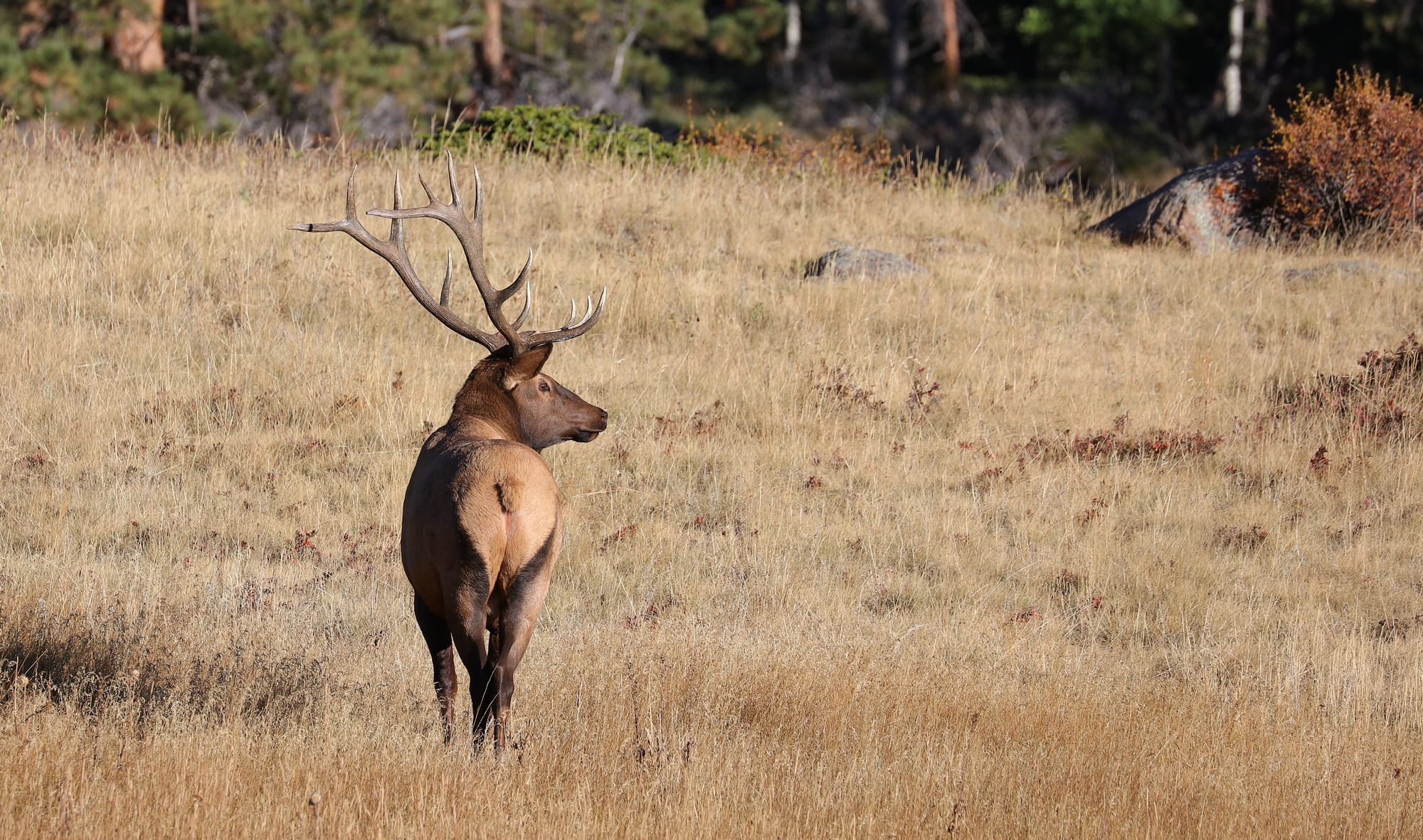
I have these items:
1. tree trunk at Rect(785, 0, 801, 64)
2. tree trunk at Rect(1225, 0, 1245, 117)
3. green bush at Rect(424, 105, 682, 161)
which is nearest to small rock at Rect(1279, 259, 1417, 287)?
green bush at Rect(424, 105, 682, 161)

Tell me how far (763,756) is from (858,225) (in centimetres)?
998

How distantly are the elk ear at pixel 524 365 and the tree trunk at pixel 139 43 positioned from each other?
16945mm

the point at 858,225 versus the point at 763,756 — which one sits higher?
the point at 858,225

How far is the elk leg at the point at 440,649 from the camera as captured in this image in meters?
5.55

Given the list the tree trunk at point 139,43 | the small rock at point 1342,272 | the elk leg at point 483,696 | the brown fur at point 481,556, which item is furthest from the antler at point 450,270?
the tree trunk at point 139,43

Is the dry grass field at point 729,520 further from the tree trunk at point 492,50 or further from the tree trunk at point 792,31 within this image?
the tree trunk at point 792,31

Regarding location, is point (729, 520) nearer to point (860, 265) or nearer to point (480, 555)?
point (480, 555)

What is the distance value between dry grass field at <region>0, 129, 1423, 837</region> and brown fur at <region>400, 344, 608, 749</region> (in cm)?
27

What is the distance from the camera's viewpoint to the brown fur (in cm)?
511

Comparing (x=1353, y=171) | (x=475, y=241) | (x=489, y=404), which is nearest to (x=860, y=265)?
(x=1353, y=171)

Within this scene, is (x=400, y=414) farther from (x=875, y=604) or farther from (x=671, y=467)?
(x=875, y=604)

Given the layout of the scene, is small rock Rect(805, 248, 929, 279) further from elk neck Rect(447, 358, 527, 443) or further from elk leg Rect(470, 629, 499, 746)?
elk leg Rect(470, 629, 499, 746)

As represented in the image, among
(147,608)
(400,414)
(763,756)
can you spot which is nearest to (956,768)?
(763,756)

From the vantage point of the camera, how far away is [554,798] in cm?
502
